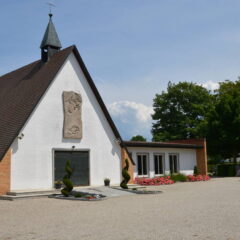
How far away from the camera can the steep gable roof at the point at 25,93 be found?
67.1ft

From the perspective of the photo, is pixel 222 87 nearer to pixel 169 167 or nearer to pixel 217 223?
pixel 169 167

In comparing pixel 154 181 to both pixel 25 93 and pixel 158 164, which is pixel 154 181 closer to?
pixel 158 164

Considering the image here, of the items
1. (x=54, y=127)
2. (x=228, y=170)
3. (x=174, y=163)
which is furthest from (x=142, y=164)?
(x=228, y=170)

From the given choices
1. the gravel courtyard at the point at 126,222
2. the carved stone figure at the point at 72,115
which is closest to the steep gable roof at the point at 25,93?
the carved stone figure at the point at 72,115

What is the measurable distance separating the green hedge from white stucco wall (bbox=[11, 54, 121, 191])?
1904 cm

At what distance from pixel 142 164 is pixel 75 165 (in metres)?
8.56

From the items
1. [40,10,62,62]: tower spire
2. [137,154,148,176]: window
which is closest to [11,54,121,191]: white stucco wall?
[40,10,62,62]: tower spire

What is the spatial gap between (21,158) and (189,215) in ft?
38.9

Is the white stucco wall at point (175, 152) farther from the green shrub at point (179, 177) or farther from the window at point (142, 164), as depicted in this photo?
the green shrub at point (179, 177)

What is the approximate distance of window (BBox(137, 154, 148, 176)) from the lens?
96.7ft

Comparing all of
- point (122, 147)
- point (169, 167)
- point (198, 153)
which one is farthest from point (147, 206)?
point (198, 153)

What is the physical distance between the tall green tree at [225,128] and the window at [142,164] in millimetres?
13813

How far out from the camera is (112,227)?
9.34 metres

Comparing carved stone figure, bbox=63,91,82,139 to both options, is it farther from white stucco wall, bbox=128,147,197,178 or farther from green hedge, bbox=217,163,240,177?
green hedge, bbox=217,163,240,177
